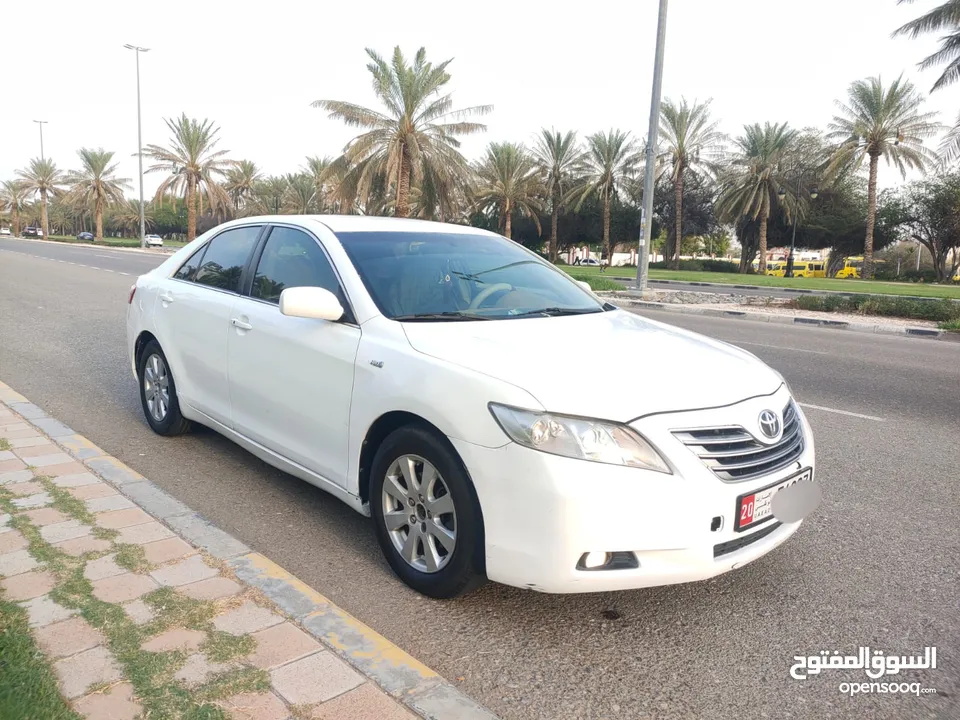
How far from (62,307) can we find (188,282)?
947 centimetres

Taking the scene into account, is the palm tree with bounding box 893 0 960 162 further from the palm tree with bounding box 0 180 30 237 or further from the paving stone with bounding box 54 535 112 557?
the palm tree with bounding box 0 180 30 237

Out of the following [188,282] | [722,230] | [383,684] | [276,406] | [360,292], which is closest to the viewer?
[383,684]

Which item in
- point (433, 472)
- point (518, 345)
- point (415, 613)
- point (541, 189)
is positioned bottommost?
point (415, 613)

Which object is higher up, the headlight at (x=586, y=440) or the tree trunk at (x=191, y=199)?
the tree trunk at (x=191, y=199)

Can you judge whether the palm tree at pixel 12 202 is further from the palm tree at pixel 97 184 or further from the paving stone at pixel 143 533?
the paving stone at pixel 143 533

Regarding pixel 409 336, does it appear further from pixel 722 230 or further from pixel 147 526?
pixel 722 230

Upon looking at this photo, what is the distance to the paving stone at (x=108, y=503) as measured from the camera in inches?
150

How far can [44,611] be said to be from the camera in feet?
9.07

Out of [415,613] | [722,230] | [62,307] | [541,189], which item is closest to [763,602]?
[415,613]

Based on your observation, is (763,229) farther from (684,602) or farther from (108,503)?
(108,503)

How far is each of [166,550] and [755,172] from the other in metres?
47.3

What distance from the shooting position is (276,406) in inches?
154

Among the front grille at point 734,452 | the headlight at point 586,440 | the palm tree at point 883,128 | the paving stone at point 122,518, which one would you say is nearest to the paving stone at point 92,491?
the paving stone at point 122,518

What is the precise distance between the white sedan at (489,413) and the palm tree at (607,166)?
147 ft
